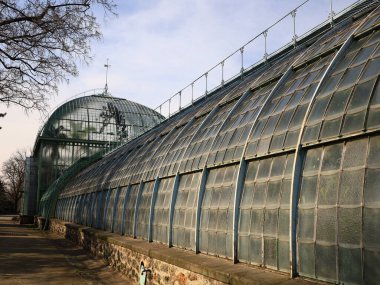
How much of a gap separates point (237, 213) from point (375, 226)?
427 cm

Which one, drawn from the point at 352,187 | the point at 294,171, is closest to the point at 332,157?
the point at 352,187

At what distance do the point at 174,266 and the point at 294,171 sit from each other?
5458 millimetres

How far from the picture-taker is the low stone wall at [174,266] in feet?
27.2

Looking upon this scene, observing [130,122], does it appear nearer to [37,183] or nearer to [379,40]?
[37,183]

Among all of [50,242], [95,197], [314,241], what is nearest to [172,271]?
[314,241]

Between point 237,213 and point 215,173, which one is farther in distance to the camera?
point 215,173

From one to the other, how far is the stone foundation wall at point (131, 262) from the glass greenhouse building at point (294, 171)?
927 mm

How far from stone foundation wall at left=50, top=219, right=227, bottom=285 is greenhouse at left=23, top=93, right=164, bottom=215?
27716mm

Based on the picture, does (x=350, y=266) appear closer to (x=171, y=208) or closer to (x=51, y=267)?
(x=171, y=208)

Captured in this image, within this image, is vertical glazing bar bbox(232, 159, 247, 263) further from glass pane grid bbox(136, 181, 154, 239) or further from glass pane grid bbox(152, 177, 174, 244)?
glass pane grid bbox(136, 181, 154, 239)

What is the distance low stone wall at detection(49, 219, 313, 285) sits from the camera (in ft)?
27.2

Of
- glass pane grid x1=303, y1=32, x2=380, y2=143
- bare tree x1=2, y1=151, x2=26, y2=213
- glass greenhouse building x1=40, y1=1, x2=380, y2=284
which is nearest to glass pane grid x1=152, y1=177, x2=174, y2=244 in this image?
glass greenhouse building x1=40, y1=1, x2=380, y2=284

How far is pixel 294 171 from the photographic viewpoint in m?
8.16

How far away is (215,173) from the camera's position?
12094 mm
